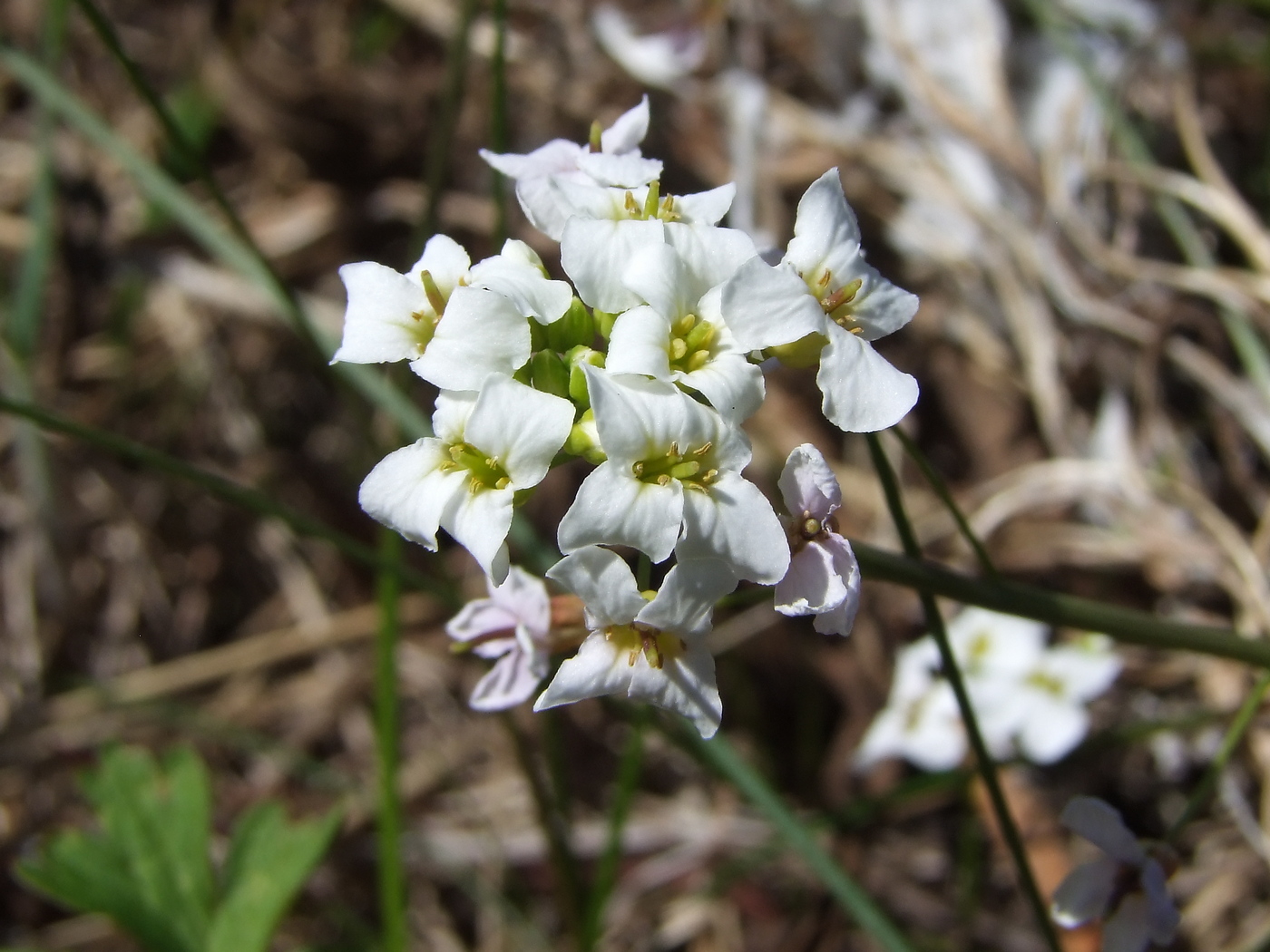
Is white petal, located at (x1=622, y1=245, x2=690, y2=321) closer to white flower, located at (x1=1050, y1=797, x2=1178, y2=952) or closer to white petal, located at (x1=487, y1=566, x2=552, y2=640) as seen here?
white petal, located at (x1=487, y1=566, x2=552, y2=640)

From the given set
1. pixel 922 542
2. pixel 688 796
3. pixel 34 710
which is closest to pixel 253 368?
pixel 34 710

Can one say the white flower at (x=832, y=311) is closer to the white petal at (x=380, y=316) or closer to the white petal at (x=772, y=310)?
the white petal at (x=772, y=310)

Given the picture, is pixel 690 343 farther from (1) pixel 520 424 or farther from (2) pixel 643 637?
(2) pixel 643 637

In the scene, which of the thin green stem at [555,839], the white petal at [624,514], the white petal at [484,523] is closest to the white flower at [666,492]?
the white petal at [624,514]

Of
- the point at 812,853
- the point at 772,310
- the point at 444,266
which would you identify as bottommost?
the point at 812,853

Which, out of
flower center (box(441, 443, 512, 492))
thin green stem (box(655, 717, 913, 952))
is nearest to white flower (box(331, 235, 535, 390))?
flower center (box(441, 443, 512, 492))

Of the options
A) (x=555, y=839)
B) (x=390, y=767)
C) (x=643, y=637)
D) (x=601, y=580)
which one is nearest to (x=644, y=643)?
(x=643, y=637)
